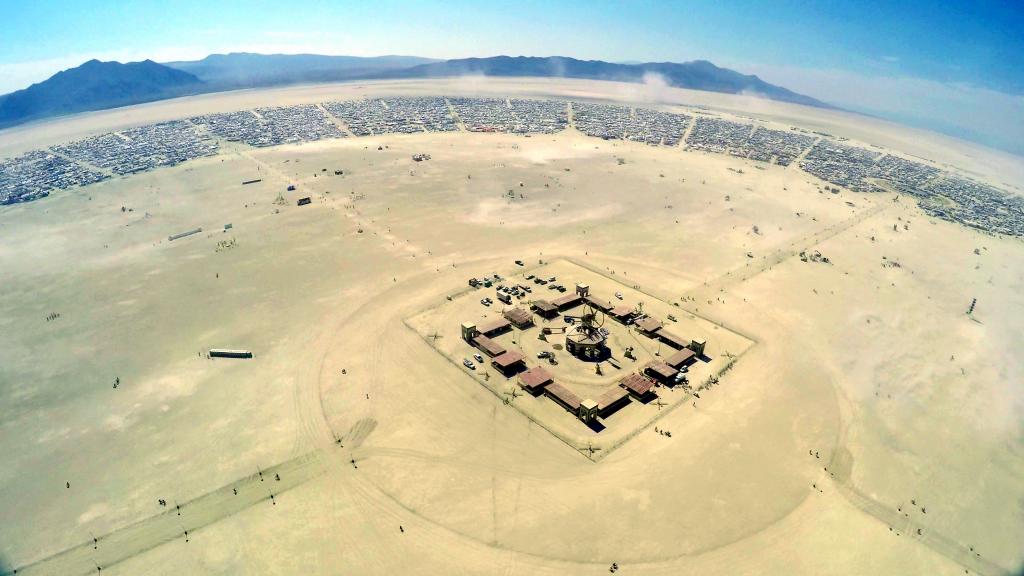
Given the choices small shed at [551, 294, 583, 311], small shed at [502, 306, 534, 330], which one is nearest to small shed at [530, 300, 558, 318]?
small shed at [551, 294, 583, 311]

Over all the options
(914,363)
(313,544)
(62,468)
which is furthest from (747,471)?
(62,468)

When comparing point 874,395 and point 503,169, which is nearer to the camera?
point 874,395

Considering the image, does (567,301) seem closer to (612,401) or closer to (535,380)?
(535,380)

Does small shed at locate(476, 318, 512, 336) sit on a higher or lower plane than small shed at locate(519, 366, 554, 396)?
higher

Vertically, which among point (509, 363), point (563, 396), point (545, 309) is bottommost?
point (563, 396)

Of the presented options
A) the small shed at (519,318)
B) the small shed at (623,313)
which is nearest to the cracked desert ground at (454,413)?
the small shed at (623,313)

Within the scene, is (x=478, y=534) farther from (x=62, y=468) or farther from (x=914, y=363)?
(x=914, y=363)

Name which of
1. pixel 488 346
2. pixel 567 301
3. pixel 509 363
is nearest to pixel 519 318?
pixel 488 346

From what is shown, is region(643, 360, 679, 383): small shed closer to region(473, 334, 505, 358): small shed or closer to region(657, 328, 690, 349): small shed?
region(657, 328, 690, 349): small shed
